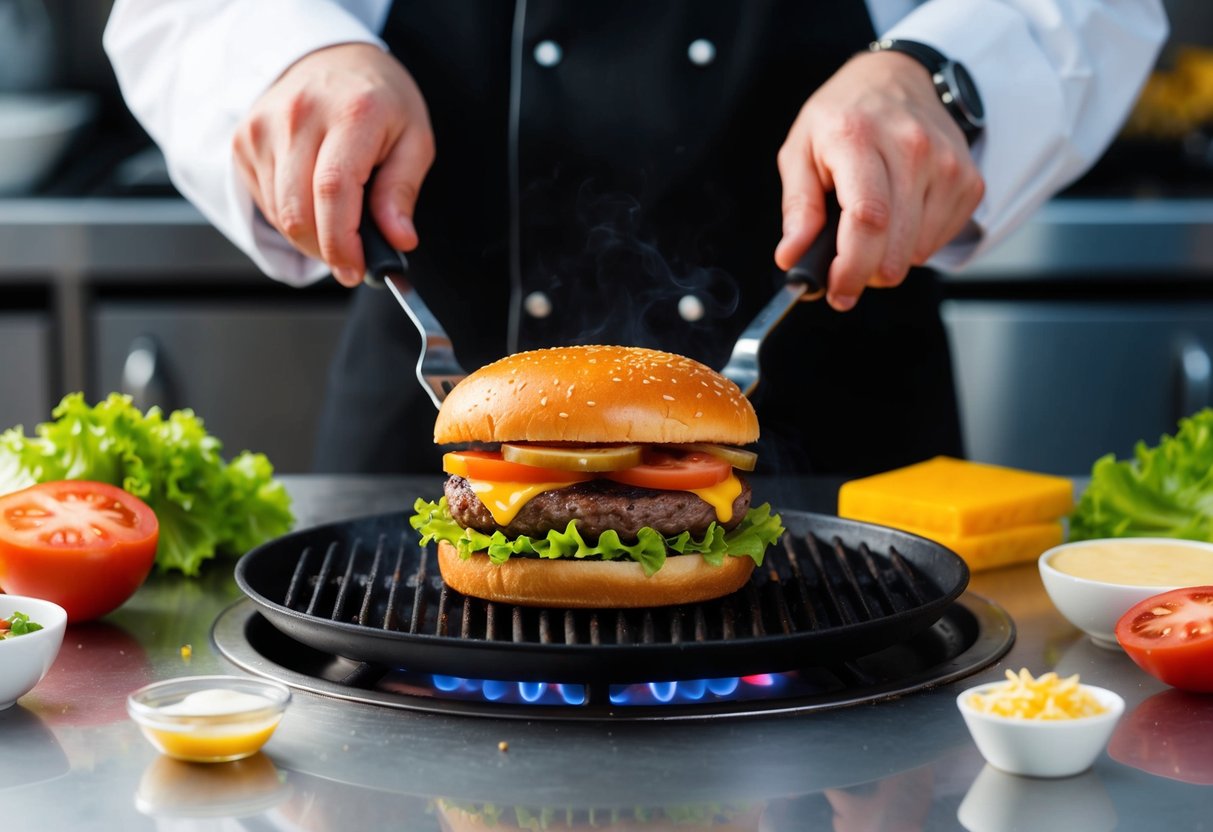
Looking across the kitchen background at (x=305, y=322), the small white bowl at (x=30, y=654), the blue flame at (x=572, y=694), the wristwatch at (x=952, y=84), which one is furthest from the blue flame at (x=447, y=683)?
the kitchen background at (x=305, y=322)

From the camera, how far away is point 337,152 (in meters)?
2.41

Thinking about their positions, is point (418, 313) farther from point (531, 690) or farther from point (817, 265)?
point (531, 690)

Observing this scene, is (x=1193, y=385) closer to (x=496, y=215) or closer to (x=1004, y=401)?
(x=1004, y=401)

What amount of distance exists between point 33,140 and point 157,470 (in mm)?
2761

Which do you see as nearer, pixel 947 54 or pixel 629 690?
pixel 629 690

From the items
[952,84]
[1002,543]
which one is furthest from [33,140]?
[1002,543]

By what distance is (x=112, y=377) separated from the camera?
455 cm

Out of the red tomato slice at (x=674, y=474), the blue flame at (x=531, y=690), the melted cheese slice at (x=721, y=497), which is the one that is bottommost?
the blue flame at (x=531, y=690)

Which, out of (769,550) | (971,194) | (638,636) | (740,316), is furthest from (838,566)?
(740,316)

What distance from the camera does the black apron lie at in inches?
120

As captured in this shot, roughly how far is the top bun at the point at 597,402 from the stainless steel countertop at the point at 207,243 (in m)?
2.56

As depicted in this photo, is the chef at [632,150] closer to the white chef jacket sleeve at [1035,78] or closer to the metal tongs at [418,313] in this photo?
the white chef jacket sleeve at [1035,78]

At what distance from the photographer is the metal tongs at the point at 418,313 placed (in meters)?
2.37

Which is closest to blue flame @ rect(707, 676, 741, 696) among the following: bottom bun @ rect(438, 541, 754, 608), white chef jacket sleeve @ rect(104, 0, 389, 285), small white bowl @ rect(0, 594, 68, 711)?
bottom bun @ rect(438, 541, 754, 608)
